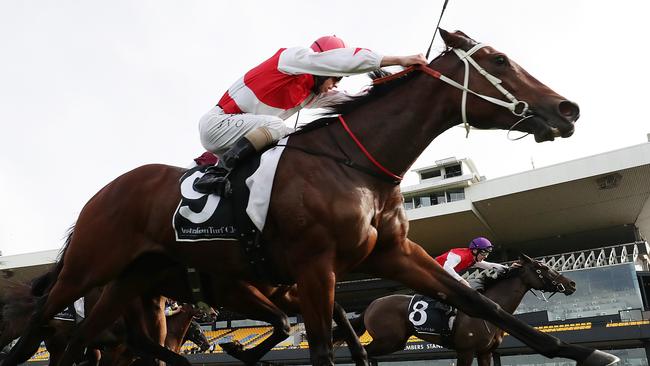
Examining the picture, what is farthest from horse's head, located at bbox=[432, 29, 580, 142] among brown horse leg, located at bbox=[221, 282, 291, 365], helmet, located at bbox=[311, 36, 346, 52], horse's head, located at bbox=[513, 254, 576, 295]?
horse's head, located at bbox=[513, 254, 576, 295]

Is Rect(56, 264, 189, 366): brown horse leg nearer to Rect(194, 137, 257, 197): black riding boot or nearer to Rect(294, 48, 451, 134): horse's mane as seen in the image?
Rect(194, 137, 257, 197): black riding boot

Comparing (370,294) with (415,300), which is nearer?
(415,300)

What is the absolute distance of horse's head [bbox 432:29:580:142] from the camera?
2936 mm

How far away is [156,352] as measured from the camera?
4141 millimetres

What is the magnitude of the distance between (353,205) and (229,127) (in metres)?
0.93

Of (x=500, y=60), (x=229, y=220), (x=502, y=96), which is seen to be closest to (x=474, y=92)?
(x=502, y=96)

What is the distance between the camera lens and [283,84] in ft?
11.0

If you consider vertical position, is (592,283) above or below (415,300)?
below

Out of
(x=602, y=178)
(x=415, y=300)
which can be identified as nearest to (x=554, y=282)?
(x=415, y=300)

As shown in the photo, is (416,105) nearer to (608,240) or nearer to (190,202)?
(190,202)

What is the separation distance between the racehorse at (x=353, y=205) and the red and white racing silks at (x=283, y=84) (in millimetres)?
273

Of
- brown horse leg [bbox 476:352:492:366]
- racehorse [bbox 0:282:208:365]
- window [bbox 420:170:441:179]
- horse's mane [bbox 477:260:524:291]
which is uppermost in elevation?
racehorse [bbox 0:282:208:365]

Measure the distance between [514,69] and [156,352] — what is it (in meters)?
3.04

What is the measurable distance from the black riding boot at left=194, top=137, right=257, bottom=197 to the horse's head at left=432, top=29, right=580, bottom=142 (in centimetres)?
117
